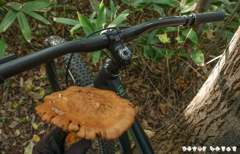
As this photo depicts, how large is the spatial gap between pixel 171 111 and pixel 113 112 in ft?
5.48

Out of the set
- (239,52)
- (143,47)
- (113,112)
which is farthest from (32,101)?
(239,52)

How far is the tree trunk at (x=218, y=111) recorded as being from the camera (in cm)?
87

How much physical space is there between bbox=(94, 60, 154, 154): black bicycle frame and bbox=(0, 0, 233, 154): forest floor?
3.27 feet

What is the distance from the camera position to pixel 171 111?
7.29 ft

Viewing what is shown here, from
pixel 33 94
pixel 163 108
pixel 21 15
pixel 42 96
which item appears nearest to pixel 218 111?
pixel 163 108

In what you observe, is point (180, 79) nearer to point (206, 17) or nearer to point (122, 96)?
point (206, 17)

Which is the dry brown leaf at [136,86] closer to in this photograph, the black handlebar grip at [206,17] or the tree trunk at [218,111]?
the tree trunk at [218,111]

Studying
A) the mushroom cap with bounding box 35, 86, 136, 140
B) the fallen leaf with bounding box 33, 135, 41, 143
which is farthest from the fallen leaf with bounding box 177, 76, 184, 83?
the fallen leaf with bounding box 33, 135, 41, 143

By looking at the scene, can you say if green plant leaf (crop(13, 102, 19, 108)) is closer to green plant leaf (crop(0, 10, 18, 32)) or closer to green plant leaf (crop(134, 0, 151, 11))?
green plant leaf (crop(0, 10, 18, 32))

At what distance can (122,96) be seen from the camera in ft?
3.56

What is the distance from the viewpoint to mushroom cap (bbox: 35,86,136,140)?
640 millimetres

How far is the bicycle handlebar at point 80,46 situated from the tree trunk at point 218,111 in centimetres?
28

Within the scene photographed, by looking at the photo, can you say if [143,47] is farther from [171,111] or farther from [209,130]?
[209,130]

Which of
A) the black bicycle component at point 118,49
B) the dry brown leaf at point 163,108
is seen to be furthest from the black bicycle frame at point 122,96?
the dry brown leaf at point 163,108
